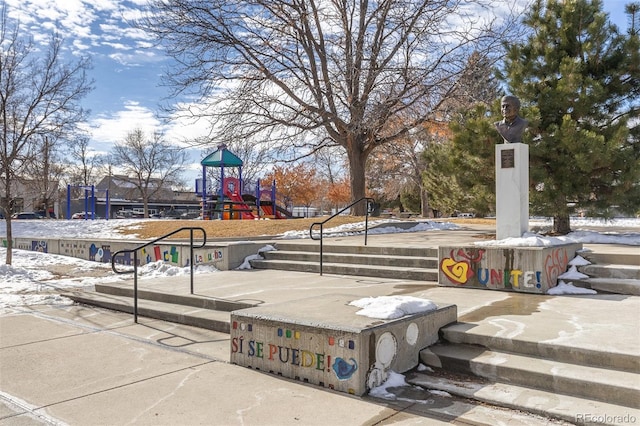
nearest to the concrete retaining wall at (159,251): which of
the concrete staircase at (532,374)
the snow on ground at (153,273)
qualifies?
the snow on ground at (153,273)

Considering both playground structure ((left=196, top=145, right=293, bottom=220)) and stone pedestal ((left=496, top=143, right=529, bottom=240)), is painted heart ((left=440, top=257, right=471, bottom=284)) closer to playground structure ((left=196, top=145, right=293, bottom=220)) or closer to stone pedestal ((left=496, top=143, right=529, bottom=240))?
stone pedestal ((left=496, top=143, right=529, bottom=240))

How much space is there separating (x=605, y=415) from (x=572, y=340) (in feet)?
3.28

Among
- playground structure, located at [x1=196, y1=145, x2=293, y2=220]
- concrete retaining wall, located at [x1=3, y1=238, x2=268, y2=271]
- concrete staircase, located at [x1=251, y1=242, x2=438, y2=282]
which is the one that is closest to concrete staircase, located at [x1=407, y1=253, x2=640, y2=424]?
concrete staircase, located at [x1=251, y1=242, x2=438, y2=282]

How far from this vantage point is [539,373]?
3.69 meters

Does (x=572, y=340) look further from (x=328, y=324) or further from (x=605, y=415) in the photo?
(x=328, y=324)

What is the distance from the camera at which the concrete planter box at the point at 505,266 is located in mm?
6461

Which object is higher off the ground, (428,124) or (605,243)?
(428,124)

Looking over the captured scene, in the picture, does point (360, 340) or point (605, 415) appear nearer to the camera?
point (605, 415)

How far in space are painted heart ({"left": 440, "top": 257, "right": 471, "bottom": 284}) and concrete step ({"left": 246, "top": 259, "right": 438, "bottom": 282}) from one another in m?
0.55

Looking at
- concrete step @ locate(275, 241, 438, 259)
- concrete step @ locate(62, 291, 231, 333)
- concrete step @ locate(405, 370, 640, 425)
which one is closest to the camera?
concrete step @ locate(405, 370, 640, 425)

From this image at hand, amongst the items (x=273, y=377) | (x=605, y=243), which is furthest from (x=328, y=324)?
(x=605, y=243)

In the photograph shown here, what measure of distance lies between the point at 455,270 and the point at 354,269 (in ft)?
7.27

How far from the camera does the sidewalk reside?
3420 millimetres

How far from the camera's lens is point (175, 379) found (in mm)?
4191
